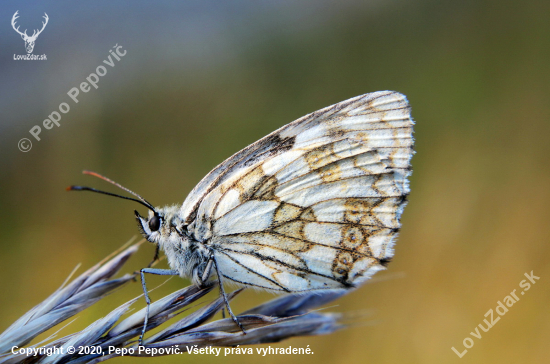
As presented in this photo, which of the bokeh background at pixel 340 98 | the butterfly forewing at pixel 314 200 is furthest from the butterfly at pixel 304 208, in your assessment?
the bokeh background at pixel 340 98

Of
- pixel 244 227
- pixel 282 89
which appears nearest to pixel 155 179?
pixel 282 89

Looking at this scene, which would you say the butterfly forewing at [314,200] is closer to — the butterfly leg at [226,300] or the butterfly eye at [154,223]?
the butterfly leg at [226,300]

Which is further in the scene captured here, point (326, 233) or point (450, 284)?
point (450, 284)

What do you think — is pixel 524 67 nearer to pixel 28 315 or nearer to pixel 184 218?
pixel 184 218

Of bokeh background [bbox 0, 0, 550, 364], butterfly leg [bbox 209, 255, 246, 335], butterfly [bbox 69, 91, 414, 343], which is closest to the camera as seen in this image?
butterfly leg [bbox 209, 255, 246, 335]

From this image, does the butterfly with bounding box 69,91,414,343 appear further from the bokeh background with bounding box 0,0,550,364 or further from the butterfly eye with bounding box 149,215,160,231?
the bokeh background with bounding box 0,0,550,364

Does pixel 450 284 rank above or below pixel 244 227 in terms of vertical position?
below

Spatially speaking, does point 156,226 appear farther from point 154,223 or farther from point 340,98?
point 340,98

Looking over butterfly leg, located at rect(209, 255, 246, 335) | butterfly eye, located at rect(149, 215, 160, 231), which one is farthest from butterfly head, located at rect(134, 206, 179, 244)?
butterfly leg, located at rect(209, 255, 246, 335)
